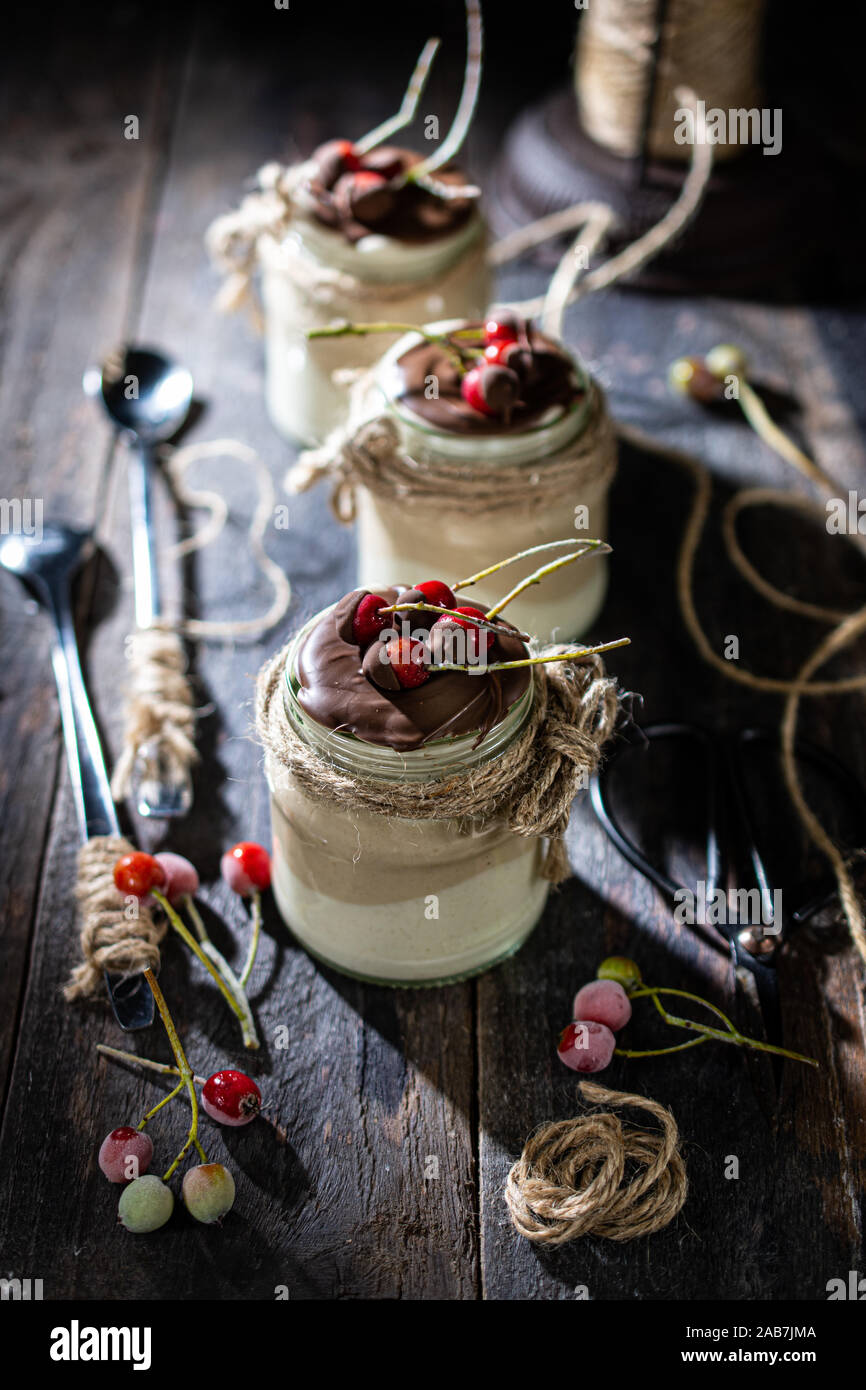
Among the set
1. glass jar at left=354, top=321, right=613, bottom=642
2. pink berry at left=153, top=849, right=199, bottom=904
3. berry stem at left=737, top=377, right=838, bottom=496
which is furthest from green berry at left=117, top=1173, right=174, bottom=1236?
berry stem at left=737, top=377, right=838, bottom=496

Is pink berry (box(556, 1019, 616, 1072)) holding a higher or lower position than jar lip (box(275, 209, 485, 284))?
lower

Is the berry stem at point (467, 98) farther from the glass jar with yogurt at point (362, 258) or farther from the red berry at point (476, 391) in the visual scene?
the red berry at point (476, 391)

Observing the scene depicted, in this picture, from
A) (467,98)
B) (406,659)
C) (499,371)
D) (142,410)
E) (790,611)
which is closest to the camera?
(406,659)

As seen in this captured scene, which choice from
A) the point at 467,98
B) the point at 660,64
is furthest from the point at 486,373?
the point at 467,98

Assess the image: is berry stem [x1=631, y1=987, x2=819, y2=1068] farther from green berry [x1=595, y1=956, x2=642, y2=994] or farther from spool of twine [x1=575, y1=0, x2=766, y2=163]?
spool of twine [x1=575, y1=0, x2=766, y2=163]

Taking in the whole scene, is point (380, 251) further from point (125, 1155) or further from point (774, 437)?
point (125, 1155)

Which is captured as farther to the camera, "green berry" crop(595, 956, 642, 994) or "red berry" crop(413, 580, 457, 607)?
"green berry" crop(595, 956, 642, 994)
